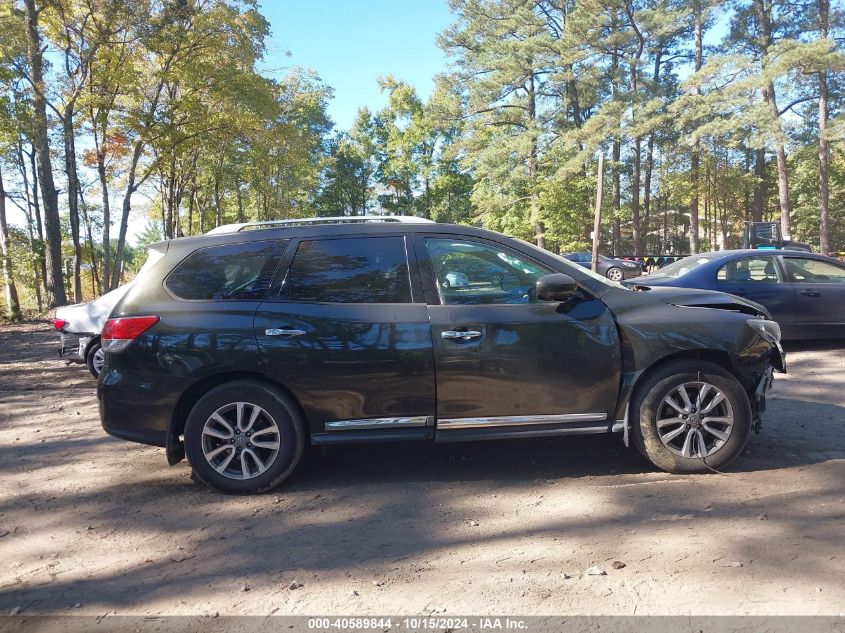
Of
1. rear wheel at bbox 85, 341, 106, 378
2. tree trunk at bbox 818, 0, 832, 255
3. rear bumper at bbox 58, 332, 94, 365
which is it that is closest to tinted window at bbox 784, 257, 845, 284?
rear wheel at bbox 85, 341, 106, 378

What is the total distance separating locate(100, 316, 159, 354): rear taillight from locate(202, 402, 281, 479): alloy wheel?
0.75 meters

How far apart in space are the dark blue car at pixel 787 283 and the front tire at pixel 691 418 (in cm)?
467

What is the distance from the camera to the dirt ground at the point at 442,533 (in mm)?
2795

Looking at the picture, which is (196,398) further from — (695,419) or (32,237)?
(32,237)

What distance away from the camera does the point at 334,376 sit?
4031 mm

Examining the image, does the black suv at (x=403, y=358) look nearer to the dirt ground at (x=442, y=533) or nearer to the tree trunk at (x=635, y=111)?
the dirt ground at (x=442, y=533)

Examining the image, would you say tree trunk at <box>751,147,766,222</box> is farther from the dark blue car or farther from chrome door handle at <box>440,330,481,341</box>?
chrome door handle at <box>440,330,481,341</box>

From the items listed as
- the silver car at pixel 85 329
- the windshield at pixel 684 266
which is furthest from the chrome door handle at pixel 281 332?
the windshield at pixel 684 266

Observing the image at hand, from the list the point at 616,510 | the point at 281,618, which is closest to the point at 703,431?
the point at 616,510

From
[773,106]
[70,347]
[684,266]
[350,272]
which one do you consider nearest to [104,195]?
[70,347]

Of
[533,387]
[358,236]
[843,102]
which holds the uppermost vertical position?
[843,102]

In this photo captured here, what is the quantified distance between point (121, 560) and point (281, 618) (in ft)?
3.97

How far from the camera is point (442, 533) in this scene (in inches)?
135

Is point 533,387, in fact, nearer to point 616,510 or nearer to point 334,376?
point 616,510
